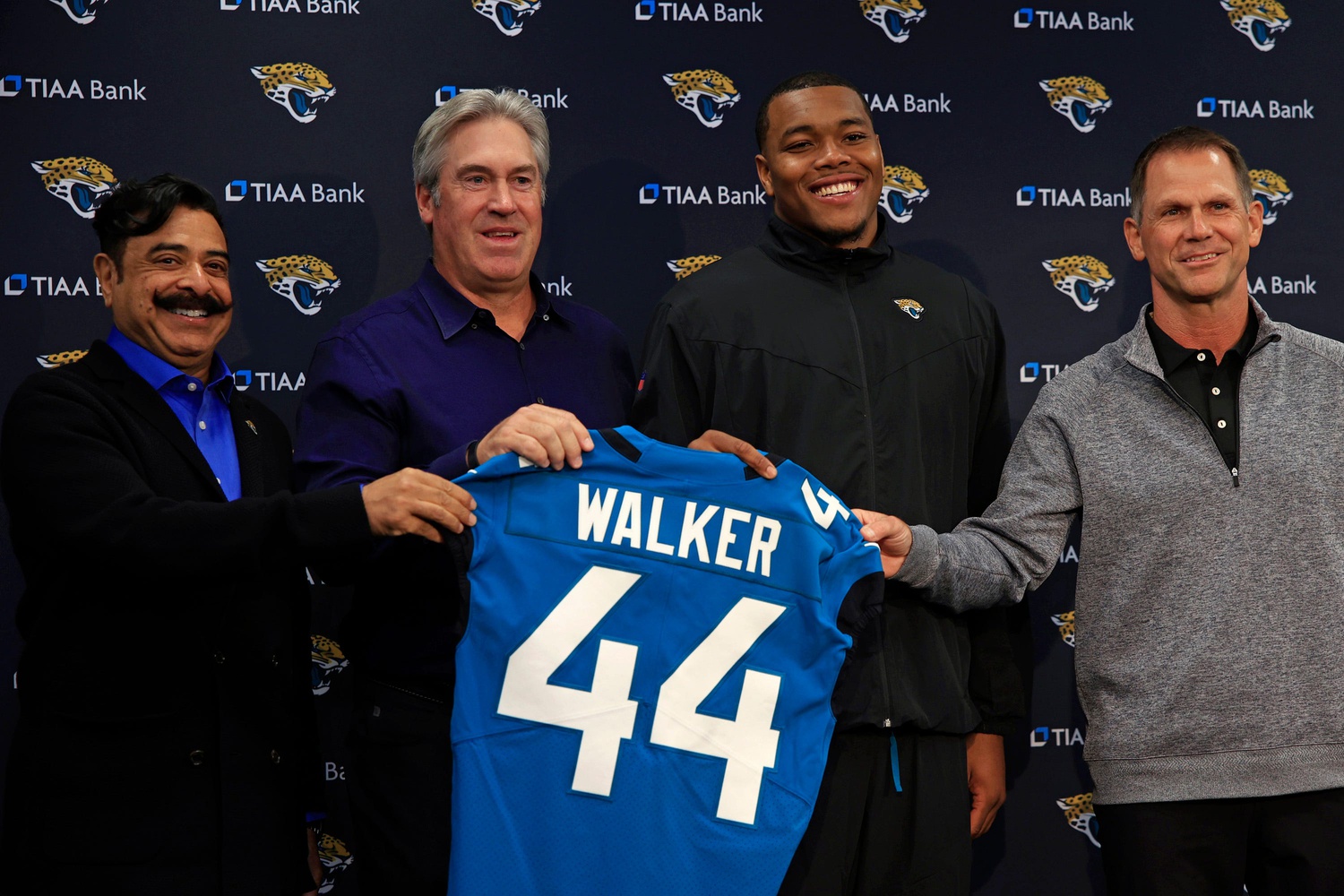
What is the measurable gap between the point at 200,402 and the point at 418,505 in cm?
64

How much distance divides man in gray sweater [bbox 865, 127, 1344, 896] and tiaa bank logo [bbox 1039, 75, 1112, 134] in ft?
3.03

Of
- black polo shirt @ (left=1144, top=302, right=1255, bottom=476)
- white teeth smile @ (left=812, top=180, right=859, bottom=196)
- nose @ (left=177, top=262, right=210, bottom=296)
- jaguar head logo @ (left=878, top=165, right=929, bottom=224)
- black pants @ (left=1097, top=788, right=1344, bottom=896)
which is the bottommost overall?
black pants @ (left=1097, top=788, right=1344, bottom=896)

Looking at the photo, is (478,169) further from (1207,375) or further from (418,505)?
(1207,375)

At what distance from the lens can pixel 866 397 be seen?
196 cm

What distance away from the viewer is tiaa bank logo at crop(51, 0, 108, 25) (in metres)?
2.65

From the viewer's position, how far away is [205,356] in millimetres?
2066

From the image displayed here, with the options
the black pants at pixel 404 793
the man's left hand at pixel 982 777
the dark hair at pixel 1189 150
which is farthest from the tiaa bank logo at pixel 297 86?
the man's left hand at pixel 982 777

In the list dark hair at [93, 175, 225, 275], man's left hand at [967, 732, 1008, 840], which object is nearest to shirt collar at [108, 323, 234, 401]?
dark hair at [93, 175, 225, 275]

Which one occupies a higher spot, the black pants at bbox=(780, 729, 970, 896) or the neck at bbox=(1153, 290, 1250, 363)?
the neck at bbox=(1153, 290, 1250, 363)

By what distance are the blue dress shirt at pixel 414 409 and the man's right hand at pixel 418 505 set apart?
10cm

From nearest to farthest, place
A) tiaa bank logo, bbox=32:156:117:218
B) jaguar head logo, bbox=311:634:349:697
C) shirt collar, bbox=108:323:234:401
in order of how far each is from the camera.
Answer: shirt collar, bbox=108:323:234:401, tiaa bank logo, bbox=32:156:117:218, jaguar head logo, bbox=311:634:349:697

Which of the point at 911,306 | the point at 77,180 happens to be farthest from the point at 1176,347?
the point at 77,180

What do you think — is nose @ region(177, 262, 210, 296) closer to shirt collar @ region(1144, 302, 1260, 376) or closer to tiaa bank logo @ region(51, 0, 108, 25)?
tiaa bank logo @ region(51, 0, 108, 25)

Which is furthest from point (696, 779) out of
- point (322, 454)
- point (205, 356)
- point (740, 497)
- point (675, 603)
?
point (205, 356)
